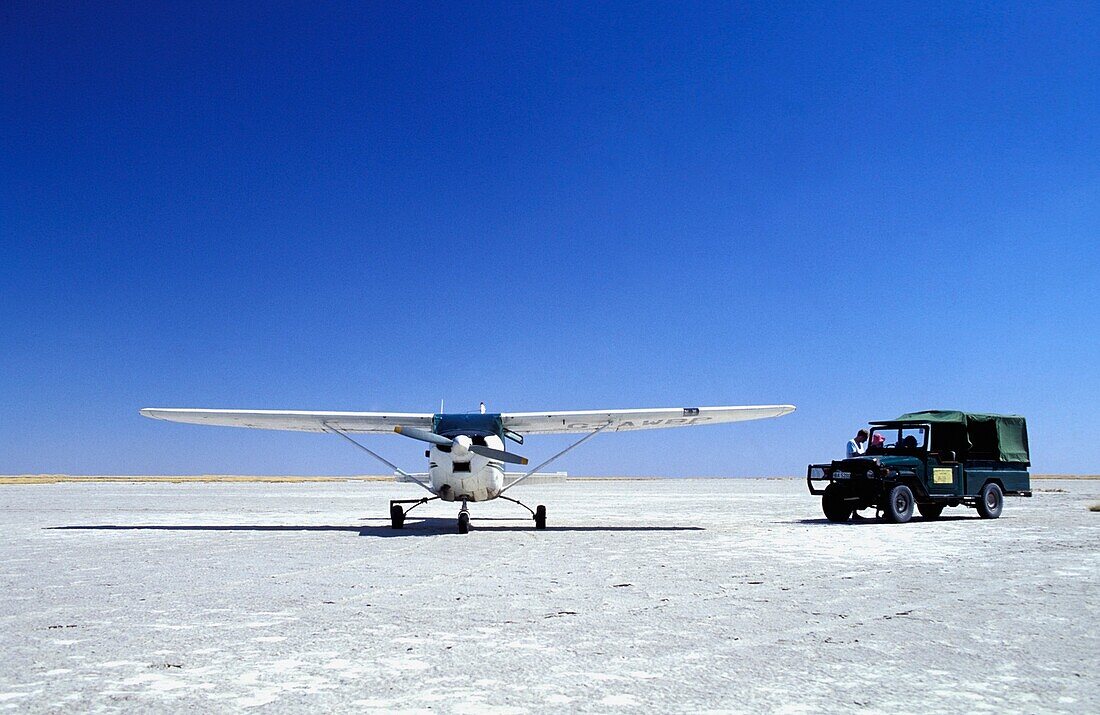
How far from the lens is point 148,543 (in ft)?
43.1

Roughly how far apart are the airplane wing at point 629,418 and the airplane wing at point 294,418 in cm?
235

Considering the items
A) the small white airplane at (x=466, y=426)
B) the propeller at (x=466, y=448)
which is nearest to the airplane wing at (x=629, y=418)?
the small white airplane at (x=466, y=426)

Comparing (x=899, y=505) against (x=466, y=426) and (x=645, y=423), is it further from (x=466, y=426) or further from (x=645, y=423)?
(x=466, y=426)

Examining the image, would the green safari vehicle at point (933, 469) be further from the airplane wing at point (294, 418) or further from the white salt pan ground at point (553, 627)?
the airplane wing at point (294, 418)

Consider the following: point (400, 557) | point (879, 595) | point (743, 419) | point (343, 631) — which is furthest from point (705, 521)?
point (343, 631)

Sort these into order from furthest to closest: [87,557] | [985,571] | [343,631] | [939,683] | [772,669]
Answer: [87,557] → [985,571] → [343,631] → [772,669] → [939,683]

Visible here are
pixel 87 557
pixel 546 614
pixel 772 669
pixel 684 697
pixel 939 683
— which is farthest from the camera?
pixel 87 557

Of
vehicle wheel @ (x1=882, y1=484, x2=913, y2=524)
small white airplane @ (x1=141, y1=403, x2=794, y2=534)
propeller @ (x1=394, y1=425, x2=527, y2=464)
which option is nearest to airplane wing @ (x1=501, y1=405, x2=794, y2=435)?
small white airplane @ (x1=141, y1=403, x2=794, y2=534)

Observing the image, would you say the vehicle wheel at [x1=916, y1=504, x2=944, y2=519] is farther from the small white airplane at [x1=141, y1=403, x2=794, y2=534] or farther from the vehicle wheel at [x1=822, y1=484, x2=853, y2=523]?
the small white airplane at [x1=141, y1=403, x2=794, y2=534]

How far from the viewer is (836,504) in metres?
18.0

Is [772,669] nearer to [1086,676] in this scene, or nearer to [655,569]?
[1086,676]

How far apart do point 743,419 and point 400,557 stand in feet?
34.5

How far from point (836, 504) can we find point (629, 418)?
16.4 ft

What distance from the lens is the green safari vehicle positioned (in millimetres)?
17266
